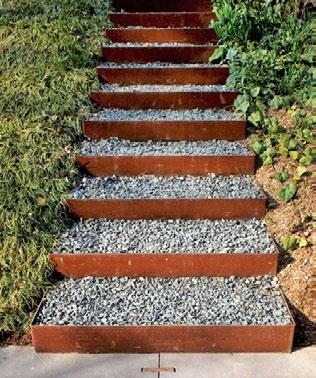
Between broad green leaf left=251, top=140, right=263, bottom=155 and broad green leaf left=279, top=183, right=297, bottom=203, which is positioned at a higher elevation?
broad green leaf left=251, top=140, right=263, bottom=155

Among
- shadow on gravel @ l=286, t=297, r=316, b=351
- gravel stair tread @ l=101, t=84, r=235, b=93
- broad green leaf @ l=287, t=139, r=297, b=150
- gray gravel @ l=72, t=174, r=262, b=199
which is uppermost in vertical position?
gravel stair tread @ l=101, t=84, r=235, b=93

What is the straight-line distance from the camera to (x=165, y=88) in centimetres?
468

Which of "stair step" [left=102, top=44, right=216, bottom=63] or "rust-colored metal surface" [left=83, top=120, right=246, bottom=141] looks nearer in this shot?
"rust-colored metal surface" [left=83, top=120, right=246, bottom=141]

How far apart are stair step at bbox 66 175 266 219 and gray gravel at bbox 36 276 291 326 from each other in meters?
0.52

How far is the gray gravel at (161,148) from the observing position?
3.96 m

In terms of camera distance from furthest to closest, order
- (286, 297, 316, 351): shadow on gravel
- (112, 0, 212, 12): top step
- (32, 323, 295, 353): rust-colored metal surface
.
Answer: (112, 0, 212, 12): top step, (286, 297, 316, 351): shadow on gravel, (32, 323, 295, 353): rust-colored metal surface

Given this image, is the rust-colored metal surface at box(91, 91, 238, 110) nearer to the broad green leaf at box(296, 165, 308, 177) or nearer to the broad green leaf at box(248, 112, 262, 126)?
the broad green leaf at box(248, 112, 262, 126)

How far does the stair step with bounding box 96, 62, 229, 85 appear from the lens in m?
4.77

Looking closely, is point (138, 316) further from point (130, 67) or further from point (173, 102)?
point (130, 67)

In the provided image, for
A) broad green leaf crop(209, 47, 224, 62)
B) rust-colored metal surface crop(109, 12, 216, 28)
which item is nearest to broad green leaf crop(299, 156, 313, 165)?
broad green leaf crop(209, 47, 224, 62)

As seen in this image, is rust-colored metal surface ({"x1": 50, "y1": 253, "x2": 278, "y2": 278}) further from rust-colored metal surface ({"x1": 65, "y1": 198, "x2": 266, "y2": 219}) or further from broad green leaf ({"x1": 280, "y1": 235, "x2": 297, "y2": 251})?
rust-colored metal surface ({"x1": 65, "y1": 198, "x2": 266, "y2": 219})

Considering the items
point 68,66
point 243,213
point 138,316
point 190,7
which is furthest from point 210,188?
point 190,7

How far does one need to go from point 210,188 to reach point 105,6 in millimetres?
2919

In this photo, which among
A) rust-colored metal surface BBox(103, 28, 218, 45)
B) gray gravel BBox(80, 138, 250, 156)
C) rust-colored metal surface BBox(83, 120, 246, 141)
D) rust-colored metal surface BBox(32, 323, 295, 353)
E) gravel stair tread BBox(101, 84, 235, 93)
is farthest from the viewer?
rust-colored metal surface BBox(103, 28, 218, 45)
